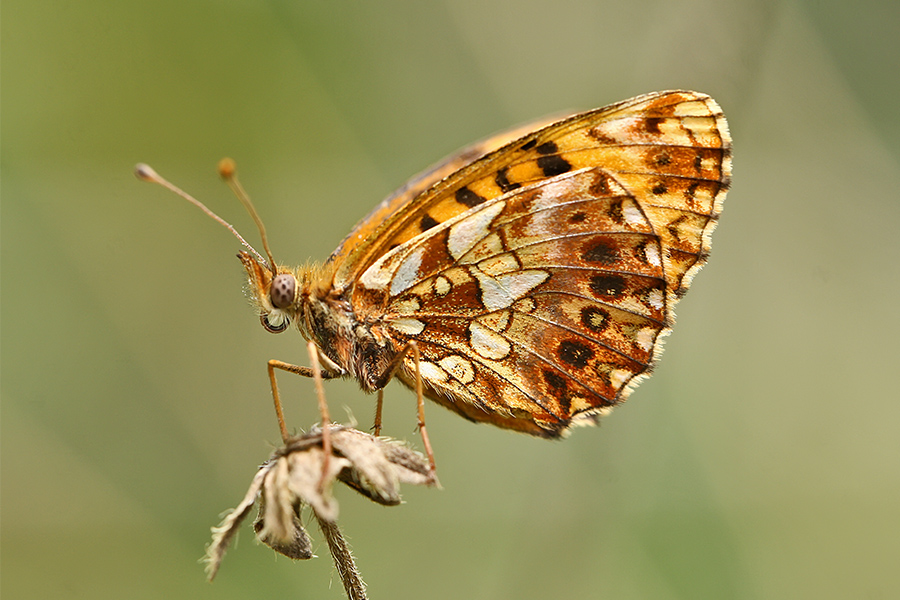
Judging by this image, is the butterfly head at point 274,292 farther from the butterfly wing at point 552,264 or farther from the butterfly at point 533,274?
the butterfly wing at point 552,264

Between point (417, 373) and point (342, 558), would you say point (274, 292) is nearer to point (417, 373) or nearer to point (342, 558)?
point (417, 373)

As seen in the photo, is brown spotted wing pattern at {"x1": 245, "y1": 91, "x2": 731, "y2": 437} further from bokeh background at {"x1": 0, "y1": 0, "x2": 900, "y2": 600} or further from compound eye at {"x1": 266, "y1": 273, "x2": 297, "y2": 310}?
bokeh background at {"x1": 0, "y1": 0, "x2": 900, "y2": 600}

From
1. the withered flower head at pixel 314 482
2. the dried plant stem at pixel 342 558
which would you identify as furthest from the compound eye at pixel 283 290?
the dried plant stem at pixel 342 558

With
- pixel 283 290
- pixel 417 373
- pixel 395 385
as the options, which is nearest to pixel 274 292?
pixel 283 290

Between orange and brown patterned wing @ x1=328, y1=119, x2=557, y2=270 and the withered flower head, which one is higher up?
orange and brown patterned wing @ x1=328, y1=119, x2=557, y2=270

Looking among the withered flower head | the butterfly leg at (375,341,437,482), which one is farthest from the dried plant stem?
the butterfly leg at (375,341,437,482)

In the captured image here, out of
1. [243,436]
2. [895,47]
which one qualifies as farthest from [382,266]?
[895,47]

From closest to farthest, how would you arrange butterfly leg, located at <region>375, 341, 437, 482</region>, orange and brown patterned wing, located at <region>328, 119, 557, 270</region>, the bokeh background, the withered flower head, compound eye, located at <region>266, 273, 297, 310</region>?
the withered flower head < butterfly leg, located at <region>375, 341, 437, 482</region> < compound eye, located at <region>266, 273, 297, 310</region> < orange and brown patterned wing, located at <region>328, 119, 557, 270</region> < the bokeh background
